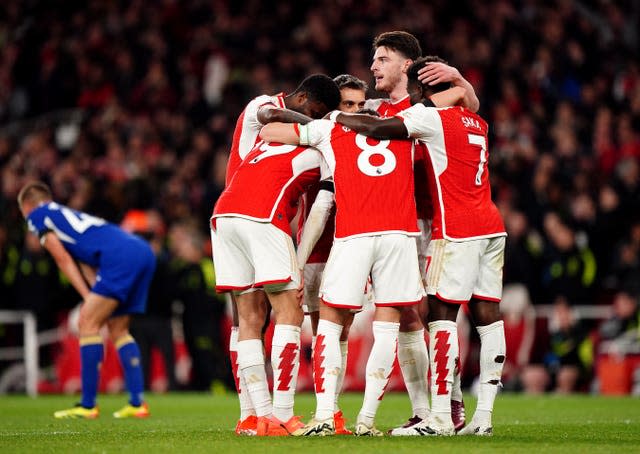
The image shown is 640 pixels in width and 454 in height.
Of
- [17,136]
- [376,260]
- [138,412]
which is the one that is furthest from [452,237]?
[17,136]

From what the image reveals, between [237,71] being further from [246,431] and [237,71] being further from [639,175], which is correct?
[246,431]

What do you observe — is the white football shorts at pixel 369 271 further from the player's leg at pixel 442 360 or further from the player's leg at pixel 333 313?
the player's leg at pixel 442 360

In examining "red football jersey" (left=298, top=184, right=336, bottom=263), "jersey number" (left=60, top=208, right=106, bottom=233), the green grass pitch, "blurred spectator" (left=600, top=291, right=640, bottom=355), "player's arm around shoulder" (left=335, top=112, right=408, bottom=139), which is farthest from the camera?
"blurred spectator" (left=600, top=291, right=640, bottom=355)

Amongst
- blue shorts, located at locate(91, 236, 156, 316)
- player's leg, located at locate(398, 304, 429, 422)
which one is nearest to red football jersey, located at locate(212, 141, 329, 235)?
player's leg, located at locate(398, 304, 429, 422)

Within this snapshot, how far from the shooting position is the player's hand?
821cm

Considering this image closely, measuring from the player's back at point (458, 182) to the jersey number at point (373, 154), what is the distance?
341mm

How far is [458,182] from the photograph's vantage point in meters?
8.19

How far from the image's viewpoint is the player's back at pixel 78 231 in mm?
11336

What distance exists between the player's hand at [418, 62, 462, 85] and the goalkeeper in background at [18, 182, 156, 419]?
14.4ft

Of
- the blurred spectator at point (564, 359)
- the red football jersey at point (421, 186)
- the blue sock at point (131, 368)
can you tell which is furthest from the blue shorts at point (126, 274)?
the blurred spectator at point (564, 359)

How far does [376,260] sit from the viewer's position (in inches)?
310

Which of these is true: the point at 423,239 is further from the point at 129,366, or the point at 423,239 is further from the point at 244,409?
the point at 129,366

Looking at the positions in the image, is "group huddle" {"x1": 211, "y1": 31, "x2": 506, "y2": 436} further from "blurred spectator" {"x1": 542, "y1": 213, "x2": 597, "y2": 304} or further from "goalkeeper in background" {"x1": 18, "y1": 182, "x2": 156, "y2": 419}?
"blurred spectator" {"x1": 542, "y1": 213, "x2": 597, "y2": 304}

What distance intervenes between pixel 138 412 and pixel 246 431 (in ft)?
10.5
